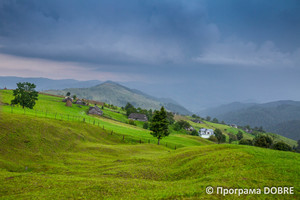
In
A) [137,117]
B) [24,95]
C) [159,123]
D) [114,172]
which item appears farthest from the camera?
[137,117]

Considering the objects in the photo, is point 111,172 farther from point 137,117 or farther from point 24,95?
point 137,117

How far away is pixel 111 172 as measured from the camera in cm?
2452

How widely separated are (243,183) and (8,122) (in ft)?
152

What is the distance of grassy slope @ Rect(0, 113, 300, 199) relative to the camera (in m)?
16.4

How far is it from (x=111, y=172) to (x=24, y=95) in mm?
77904

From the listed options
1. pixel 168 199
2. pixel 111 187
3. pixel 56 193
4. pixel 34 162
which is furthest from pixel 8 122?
pixel 168 199

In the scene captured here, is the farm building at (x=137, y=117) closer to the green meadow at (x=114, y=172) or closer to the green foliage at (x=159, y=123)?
the green foliage at (x=159, y=123)

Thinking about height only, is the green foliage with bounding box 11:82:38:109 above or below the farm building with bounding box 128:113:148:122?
above

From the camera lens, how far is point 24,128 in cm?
3766

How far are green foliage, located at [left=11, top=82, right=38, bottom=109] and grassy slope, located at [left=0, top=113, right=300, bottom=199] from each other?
46372mm

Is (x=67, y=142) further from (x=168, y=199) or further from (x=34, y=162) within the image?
(x=168, y=199)

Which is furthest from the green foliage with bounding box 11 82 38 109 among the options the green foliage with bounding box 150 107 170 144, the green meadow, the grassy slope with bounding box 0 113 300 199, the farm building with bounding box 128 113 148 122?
the farm building with bounding box 128 113 148 122

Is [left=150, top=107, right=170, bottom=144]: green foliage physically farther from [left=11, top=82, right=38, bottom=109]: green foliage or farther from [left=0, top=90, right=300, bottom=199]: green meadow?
[left=11, top=82, right=38, bottom=109]: green foliage

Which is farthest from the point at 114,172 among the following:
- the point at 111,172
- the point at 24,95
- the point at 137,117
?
the point at 137,117
